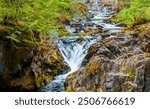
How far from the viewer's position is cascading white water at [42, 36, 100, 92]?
500 inches

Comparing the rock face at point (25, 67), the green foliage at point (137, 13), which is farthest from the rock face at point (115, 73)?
the green foliage at point (137, 13)

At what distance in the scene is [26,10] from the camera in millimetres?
9969

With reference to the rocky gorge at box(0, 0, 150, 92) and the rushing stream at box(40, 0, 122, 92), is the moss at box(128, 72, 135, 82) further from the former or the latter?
the rushing stream at box(40, 0, 122, 92)

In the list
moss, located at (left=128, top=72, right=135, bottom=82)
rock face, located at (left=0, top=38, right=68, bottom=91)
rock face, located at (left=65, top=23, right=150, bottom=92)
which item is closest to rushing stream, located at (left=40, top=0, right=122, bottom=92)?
rock face, located at (left=0, top=38, right=68, bottom=91)

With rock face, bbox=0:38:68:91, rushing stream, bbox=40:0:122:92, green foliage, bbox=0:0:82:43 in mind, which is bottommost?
rushing stream, bbox=40:0:122:92

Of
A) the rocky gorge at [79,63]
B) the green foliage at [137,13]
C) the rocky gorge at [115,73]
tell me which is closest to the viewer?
the rocky gorge at [115,73]

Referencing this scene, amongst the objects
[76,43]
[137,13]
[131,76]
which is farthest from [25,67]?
[137,13]

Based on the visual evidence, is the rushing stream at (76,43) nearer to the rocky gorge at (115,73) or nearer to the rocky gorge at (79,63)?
the rocky gorge at (79,63)

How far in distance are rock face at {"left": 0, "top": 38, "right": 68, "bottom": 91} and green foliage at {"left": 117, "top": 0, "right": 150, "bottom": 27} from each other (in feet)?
16.1

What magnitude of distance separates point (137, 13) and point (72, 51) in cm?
360

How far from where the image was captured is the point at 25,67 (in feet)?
38.7

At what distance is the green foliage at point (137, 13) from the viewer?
52.1 feet

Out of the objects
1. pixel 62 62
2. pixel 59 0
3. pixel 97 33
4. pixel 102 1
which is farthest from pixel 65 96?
pixel 102 1

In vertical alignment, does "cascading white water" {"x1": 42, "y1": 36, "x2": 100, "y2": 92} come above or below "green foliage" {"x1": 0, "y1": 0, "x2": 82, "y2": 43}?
below
